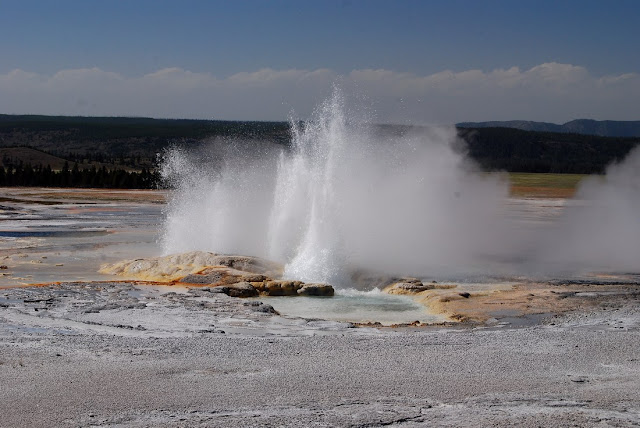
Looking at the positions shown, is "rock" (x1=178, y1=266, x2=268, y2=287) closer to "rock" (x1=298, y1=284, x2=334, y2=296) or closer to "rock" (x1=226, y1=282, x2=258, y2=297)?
"rock" (x1=226, y1=282, x2=258, y2=297)

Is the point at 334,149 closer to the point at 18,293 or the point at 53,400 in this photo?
the point at 18,293

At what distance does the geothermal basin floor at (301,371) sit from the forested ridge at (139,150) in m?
48.3

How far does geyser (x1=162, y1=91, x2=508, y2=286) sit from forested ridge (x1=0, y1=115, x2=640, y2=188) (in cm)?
2916

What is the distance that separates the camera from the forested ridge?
68.2 meters

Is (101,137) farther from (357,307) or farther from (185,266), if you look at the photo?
(357,307)

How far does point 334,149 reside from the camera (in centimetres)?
2017

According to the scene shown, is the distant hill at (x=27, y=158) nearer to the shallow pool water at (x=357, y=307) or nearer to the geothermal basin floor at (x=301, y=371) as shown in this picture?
the shallow pool water at (x=357, y=307)

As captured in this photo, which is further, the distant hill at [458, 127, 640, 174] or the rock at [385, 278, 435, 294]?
the distant hill at [458, 127, 640, 174]

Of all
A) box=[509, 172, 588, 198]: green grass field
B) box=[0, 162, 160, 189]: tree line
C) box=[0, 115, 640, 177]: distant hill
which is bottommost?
box=[0, 162, 160, 189]: tree line

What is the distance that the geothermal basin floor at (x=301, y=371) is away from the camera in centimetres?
771

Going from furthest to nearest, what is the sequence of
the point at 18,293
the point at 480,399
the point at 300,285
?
the point at 300,285 < the point at 18,293 < the point at 480,399

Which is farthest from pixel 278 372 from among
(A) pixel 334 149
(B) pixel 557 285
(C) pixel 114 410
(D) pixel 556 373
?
(A) pixel 334 149

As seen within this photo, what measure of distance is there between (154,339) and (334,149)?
9932 mm

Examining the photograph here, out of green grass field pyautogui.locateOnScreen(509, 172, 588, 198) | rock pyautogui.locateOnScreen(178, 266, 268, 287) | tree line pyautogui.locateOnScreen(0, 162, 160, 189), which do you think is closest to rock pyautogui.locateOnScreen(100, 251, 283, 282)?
rock pyautogui.locateOnScreen(178, 266, 268, 287)
